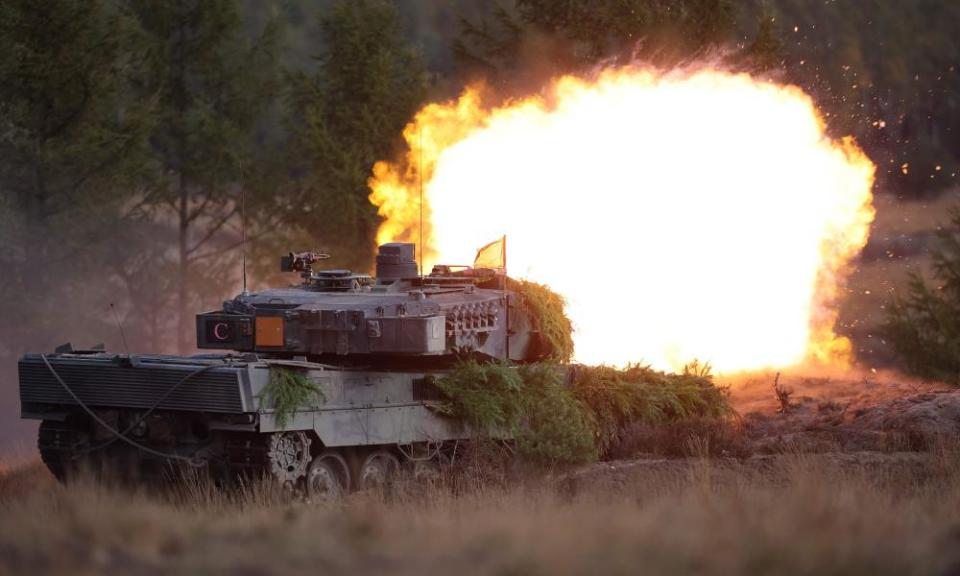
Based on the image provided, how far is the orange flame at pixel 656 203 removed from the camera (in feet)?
86.2

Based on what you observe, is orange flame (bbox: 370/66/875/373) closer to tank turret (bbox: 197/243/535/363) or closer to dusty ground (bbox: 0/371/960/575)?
tank turret (bbox: 197/243/535/363)

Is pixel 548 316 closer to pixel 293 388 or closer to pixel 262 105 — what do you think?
pixel 293 388

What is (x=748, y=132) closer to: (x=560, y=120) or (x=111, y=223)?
(x=560, y=120)

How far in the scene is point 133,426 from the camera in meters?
17.1

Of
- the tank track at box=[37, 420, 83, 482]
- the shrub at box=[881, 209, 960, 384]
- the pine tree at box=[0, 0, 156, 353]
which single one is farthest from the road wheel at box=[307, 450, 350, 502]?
the shrub at box=[881, 209, 960, 384]

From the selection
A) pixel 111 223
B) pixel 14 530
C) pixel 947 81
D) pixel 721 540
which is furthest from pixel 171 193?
pixel 721 540

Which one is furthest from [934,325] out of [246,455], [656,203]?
[246,455]

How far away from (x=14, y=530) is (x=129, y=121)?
71.5 feet

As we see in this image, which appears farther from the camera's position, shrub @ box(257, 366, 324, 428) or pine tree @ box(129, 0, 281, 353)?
pine tree @ box(129, 0, 281, 353)

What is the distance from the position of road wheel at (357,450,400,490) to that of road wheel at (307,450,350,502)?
23cm

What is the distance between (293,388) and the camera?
16625 mm

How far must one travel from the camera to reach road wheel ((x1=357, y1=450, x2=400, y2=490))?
18078 mm

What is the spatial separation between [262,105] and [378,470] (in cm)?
2184

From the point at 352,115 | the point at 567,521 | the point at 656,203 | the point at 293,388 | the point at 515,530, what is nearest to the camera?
the point at 515,530
